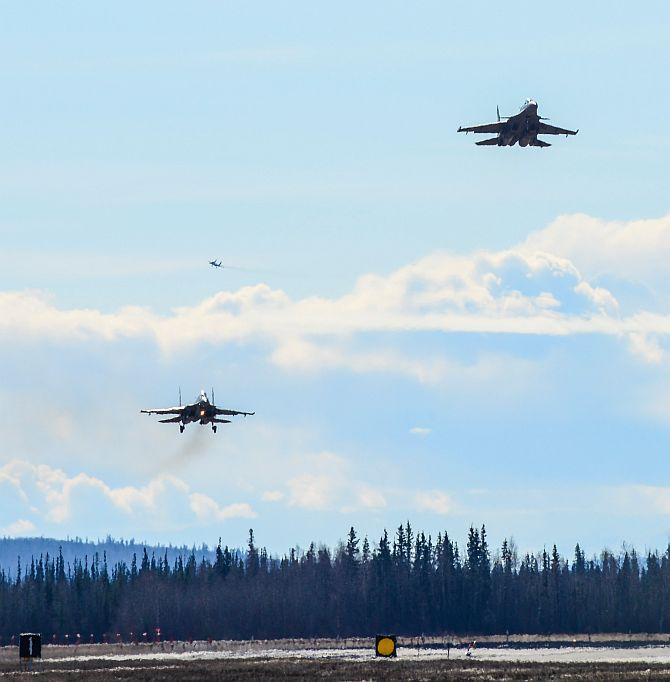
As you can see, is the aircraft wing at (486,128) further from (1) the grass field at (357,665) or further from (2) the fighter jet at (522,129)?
(1) the grass field at (357,665)

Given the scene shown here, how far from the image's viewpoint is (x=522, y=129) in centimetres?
12800

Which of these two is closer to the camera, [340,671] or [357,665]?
[340,671]

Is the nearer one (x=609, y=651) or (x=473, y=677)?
(x=473, y=677)

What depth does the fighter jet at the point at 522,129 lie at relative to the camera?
12725cm

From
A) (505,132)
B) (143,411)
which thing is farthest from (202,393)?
(505,132)

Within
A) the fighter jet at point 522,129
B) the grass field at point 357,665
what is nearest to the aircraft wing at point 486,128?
the fighter jet at point 522,129

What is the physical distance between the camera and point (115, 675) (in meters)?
117

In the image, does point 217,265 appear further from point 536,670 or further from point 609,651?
point 536,670

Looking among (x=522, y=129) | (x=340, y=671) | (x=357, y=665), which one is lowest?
(x=340, y=671)

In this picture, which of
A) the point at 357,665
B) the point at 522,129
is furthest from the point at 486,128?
the point at 357,665

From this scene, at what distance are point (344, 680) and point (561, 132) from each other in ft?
165

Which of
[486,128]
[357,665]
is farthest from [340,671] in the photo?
[486,128]

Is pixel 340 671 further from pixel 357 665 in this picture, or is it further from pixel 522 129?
pixel 522 129

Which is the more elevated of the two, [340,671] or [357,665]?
[357,665]
